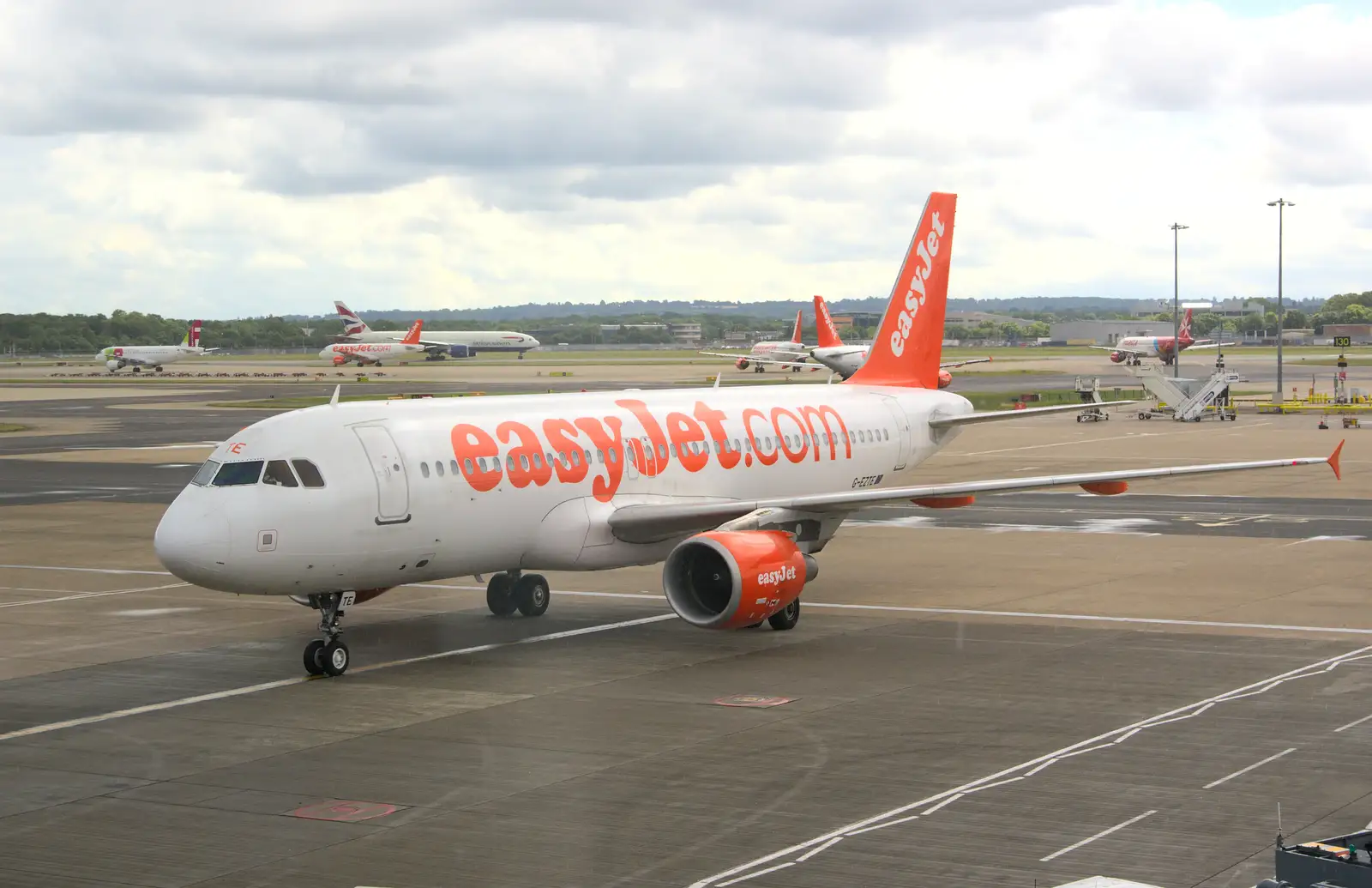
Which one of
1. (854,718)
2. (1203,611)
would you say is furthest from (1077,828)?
(1203,611)

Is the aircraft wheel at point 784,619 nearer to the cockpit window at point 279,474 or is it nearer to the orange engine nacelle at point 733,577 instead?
the orange engine nacelle at point 733,577

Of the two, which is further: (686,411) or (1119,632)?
(686,411)

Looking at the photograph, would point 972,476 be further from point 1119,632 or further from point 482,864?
point 482,864

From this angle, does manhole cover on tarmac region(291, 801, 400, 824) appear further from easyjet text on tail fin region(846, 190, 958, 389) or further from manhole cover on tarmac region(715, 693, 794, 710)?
easyjet text on tail fin region(846, 190, 958, 389)

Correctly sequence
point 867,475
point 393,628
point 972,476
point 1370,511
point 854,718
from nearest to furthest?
point 854,718 → point 393,628 → point 867,475 → point 1370,511 → point 972,476

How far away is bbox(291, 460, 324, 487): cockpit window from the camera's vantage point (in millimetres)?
24641

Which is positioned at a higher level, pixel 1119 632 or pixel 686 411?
pixel 686 411

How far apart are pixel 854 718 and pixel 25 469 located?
5193 cm

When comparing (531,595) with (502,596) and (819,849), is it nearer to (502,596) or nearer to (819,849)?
(502,596)

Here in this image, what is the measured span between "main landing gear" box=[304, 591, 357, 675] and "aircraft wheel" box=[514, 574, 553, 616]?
5.03 m

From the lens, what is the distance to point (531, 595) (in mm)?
30766

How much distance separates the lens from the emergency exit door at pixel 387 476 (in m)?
25.3

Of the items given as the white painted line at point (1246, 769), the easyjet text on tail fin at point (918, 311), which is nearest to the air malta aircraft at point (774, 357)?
the easyjet text on tail fin at point (918, 311)

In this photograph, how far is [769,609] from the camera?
2684cm
